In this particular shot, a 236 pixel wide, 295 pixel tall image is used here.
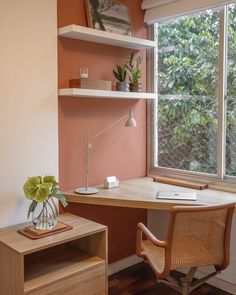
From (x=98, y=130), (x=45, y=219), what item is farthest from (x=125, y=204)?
(x=98, y=130)

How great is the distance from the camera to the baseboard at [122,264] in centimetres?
317

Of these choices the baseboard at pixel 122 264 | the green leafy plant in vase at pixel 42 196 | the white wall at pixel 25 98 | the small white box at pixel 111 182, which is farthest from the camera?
the baseboard at pixel 122 264

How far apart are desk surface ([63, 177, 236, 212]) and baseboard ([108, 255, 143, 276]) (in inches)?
29.4

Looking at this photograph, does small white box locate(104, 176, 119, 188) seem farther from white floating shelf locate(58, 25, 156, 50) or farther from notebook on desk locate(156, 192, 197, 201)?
white floating shelf locate(58, 25, 156, 50)

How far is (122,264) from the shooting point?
3258 mm

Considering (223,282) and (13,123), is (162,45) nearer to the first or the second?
(13,123)

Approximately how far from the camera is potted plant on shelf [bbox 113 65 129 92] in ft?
9.71

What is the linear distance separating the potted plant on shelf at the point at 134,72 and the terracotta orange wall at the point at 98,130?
6 centimetres

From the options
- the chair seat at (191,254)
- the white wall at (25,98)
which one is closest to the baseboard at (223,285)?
the chair seat at (191,254)

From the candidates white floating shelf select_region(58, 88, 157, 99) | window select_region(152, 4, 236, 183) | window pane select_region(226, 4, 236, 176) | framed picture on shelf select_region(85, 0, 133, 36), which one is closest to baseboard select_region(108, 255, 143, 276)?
window select_region(152, 4, 236, 183)

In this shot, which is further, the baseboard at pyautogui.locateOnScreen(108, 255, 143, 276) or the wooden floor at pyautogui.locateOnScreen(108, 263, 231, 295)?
the baseboard at pyautogui.locateOnScreen(108, 255, 143, 276)

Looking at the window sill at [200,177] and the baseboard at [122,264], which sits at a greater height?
the window sill at [200,177]

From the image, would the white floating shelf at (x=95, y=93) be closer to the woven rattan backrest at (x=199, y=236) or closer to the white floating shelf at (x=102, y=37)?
the white floating shelf at (x=102, y=37)

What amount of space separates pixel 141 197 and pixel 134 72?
1.10m
